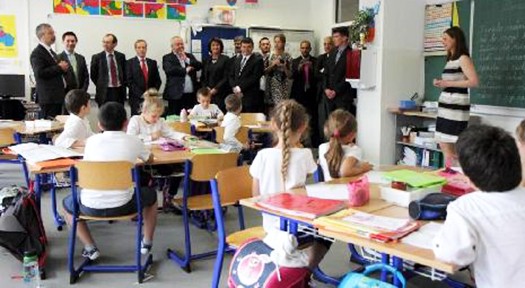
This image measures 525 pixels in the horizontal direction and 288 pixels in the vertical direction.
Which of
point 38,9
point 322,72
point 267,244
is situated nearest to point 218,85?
point 322,72

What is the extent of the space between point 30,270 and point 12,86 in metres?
4.99

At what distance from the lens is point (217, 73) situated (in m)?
7.57

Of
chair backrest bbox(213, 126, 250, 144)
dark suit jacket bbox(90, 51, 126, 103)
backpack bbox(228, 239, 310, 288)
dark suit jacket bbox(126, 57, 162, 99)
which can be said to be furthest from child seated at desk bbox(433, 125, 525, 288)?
dark suit jacket bbox(90, 51, 126, 103)

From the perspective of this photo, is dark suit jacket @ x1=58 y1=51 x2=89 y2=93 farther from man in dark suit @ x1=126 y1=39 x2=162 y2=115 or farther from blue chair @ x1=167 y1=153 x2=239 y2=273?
blue chair @ x1=167 y1=153 x2=239 y2=273

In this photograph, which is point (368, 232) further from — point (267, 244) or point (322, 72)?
point (322, 72)

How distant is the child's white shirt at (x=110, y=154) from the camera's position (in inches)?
125

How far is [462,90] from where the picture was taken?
4746 millimetres

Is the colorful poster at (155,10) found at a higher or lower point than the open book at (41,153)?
higher

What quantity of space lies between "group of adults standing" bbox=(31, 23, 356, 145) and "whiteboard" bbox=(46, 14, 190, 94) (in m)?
0.48

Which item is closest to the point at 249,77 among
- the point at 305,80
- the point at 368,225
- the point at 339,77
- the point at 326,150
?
the point at 305,80

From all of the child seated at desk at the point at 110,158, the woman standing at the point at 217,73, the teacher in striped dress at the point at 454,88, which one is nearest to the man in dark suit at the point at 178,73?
the woman standing at the point at 217,73

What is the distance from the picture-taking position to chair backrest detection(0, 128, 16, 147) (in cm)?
461

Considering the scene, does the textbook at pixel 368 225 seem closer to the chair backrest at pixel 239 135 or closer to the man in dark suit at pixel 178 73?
the chair backrest at pixel 239 135

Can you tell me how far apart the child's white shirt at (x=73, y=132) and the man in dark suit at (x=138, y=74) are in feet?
11.4
